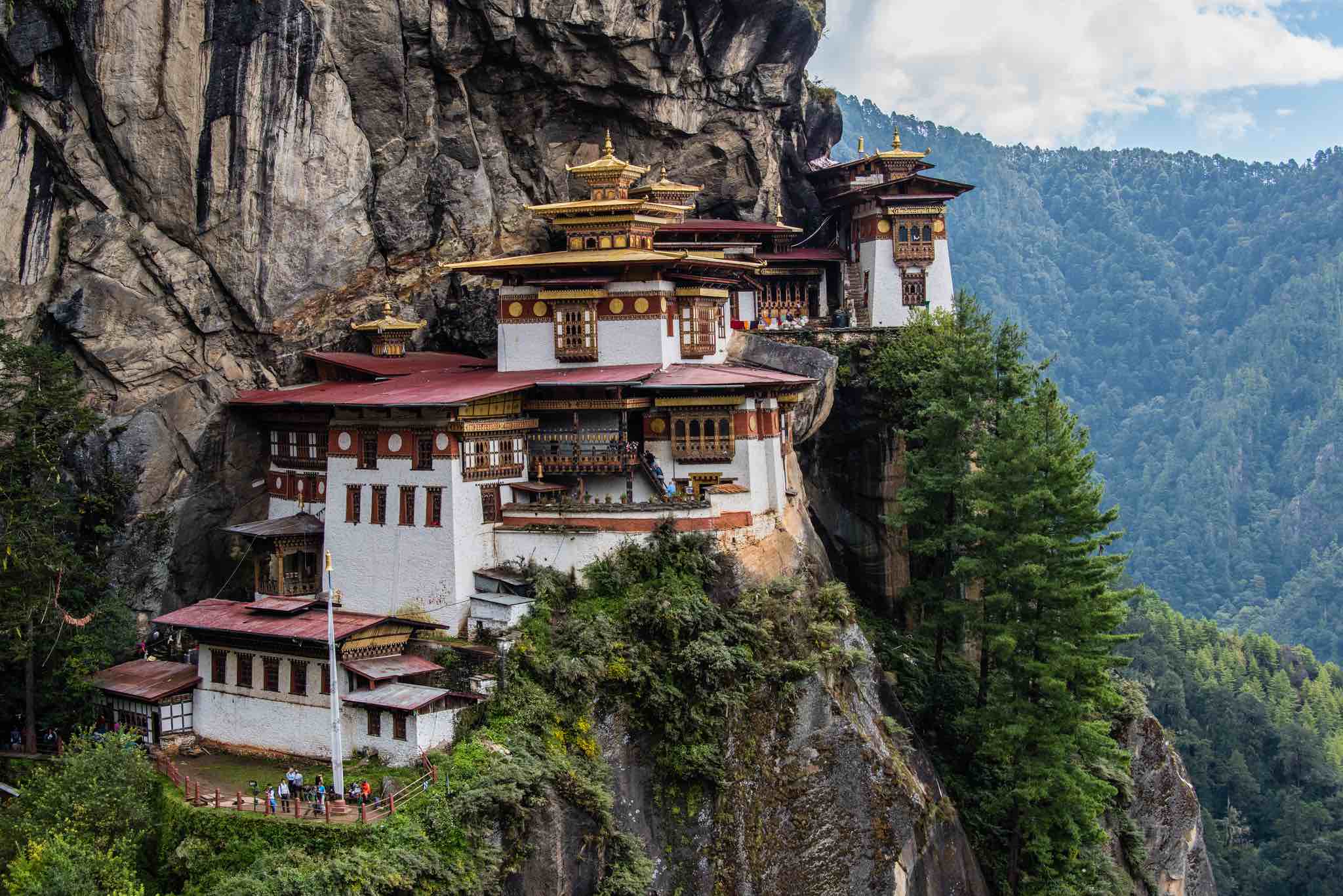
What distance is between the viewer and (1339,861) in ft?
261

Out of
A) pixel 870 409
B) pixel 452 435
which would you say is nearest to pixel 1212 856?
pixel 870 409

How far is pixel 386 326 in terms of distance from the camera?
48.2 meters

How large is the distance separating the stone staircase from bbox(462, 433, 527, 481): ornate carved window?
68.4ft

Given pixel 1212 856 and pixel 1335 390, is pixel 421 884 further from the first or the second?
pixel 1335 390

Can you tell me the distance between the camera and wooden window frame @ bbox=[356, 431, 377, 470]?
41.2 metres

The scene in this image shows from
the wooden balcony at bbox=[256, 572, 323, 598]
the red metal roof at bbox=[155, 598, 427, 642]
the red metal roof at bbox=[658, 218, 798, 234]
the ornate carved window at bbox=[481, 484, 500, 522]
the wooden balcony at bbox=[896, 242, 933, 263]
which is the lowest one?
the red metal roof at bbox=[155, 598, 427, 642]

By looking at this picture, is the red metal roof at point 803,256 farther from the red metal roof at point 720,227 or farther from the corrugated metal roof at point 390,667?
the corrugated metal roof at point 390,667

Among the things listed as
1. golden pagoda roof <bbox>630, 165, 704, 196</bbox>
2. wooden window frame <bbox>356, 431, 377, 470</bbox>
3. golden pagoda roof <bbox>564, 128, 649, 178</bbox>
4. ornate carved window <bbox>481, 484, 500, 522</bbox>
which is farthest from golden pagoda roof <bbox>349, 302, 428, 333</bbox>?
golden pagoda roof <bbox>630, 165, 704, 196</bbox>

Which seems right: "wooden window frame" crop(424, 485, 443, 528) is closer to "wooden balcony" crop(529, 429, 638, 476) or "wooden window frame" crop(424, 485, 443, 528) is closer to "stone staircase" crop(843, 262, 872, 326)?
"wooden balcony" crop(529, 429, 638, 476)

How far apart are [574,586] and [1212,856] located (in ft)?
178

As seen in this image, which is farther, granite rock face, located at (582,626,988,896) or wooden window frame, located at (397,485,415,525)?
wooden window frame, located at (397,485,415,525)

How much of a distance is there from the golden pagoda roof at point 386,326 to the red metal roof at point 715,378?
9451 mm

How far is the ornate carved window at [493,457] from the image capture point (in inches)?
1606

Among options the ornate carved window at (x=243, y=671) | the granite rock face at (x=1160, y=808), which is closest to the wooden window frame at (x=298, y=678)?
the ornate carved window at (x=243, y=671)
